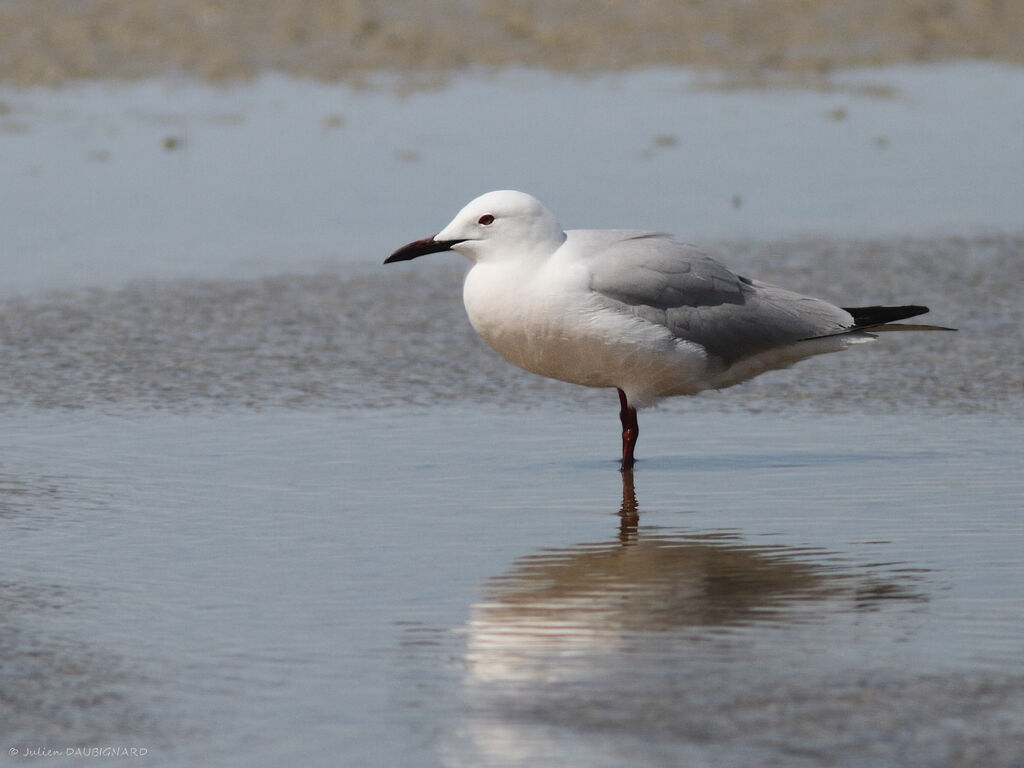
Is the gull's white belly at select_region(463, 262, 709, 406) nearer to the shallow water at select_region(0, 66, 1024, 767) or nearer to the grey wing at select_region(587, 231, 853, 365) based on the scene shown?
the grey wing at select_region(587, 231, 853, 365)

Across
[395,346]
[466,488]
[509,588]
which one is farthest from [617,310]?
[395,346]

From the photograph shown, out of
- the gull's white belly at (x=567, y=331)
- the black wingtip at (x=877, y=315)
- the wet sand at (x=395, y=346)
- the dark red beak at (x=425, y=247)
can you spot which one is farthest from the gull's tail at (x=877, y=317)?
the dark red beak at (x=425, y=247)

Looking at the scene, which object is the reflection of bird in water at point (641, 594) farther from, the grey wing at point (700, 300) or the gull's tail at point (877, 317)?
the gull's tail at point (877, 317)

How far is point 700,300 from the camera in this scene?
632 centimetres

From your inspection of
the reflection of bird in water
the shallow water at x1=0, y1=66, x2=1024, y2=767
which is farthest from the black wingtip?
the reflection of bird in water

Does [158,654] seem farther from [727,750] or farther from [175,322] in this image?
[175,322]

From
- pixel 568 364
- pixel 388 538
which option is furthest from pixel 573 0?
pixel 388 538

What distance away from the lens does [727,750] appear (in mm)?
3551

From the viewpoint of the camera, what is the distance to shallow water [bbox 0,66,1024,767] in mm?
3801

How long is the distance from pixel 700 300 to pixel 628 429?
0.56 m

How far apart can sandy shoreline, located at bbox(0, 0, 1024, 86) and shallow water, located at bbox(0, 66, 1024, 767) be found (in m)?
2.82

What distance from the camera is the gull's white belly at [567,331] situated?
19.5ft

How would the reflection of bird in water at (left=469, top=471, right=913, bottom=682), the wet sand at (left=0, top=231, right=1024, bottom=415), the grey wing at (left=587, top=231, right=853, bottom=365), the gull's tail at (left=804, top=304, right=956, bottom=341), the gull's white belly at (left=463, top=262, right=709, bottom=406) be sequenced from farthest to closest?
the wet sand at (left=0, top=231, right=1024, bottom=415), the gull's tail at (left=804, top=304, right=956, bottom=341), the grey wing at (left=587, top=231, right=853, bottom=365), the gull's white belly at (left=463, top=262, right=709, bottom=406), the reflection of bird in water at (left=469, top=471, right=913, bottom=682)

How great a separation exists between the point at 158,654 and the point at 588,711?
1020 mm
